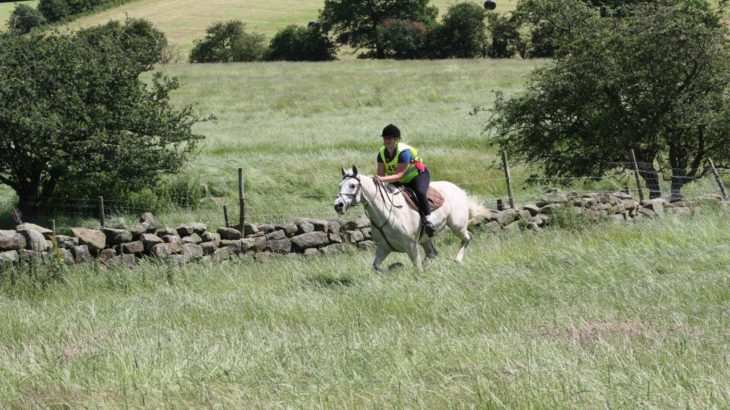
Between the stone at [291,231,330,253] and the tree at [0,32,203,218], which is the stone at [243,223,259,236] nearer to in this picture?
the stone at [291,231,330,253]

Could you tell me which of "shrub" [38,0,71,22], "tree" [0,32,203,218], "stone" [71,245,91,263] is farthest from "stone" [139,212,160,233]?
"shrub" [38,0,71,22]

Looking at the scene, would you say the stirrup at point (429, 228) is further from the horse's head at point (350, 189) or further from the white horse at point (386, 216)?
the horse's head at point (350, 189)

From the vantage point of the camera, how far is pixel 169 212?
23859mm

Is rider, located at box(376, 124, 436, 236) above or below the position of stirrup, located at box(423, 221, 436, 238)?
above

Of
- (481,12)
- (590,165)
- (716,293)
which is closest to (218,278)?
(716,293)

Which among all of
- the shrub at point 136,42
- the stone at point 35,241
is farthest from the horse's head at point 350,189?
the shrub at point 136,42

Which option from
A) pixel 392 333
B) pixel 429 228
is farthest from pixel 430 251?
pixel 392 333

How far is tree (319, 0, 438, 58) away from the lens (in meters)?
95.2

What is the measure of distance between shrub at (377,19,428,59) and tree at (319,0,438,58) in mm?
2564

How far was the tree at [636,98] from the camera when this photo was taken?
21094mm

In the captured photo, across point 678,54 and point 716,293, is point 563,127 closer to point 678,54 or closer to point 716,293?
point 678,54

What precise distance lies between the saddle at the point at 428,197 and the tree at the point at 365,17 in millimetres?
81429

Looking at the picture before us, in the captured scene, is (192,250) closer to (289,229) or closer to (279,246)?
(279,246)

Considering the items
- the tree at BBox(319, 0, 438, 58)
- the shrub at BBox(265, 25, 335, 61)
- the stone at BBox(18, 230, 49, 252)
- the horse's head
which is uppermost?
the tree at BBox(319, 0, 438, 58)
